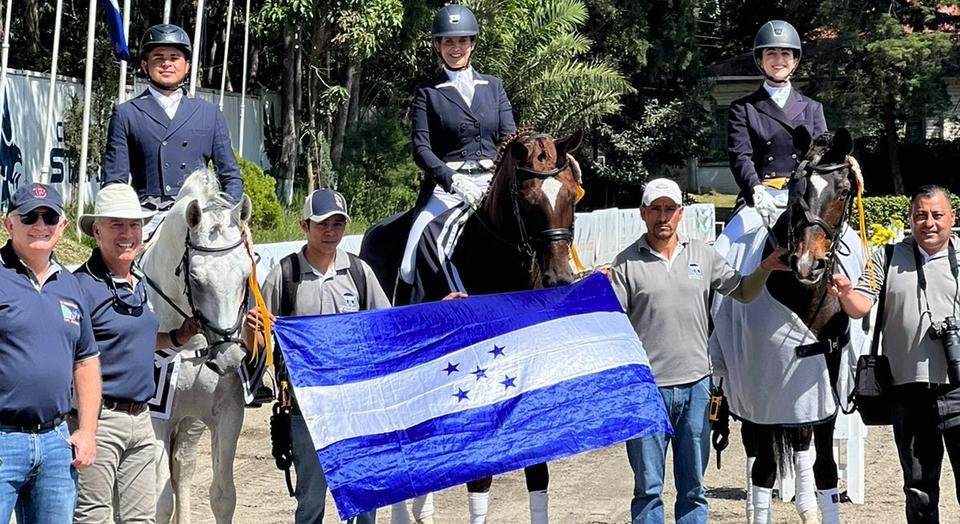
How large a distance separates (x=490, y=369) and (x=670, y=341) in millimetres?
976

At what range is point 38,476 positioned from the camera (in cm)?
543

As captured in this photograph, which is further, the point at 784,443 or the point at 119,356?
the point at 784,443

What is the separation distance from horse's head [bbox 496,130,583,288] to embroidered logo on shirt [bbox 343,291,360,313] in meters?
0.96

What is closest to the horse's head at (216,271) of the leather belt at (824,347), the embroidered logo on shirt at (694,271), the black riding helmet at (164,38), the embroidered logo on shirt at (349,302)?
the embroidered logo on shirt at (349,302)

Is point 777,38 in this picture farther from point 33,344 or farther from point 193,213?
point 33,344

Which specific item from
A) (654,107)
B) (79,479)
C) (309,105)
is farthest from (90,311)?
(654,107)

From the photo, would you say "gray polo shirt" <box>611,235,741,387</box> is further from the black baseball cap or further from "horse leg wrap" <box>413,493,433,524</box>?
the black baseball cap

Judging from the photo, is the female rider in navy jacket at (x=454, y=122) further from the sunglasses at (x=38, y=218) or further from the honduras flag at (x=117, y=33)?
the honduras flag at (x=117, y=33)

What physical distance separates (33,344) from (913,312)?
4.56 m

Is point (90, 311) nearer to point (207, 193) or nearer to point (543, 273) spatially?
point (207, 193)

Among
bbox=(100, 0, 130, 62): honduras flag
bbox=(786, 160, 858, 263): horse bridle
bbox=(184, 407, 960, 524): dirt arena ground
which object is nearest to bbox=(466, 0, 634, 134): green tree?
bbox=(100, 0, 130, 62): honduras flag

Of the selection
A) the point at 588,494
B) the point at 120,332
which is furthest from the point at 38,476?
the point at 588,494

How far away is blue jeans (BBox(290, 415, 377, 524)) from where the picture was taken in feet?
Answer: 22.2

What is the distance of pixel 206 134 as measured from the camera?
804 cm
